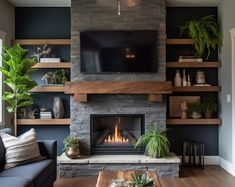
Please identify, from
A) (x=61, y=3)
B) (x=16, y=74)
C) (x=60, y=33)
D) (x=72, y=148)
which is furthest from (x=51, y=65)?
(x=72, y=148)

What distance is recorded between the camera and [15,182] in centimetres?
302

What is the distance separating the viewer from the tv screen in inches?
212

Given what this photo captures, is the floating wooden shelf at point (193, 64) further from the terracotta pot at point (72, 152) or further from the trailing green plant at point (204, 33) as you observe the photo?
the terracotta pot at point (72, 152)

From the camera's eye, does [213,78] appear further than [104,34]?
Yes

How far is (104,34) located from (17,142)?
2.43 meters

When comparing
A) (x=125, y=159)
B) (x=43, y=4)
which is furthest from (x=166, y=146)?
(x=43, y=4)

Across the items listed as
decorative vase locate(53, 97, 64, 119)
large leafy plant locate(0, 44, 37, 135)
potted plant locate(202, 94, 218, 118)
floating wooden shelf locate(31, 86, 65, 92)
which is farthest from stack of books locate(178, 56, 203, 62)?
large leafy plant locate(0, 44, 37, 135)

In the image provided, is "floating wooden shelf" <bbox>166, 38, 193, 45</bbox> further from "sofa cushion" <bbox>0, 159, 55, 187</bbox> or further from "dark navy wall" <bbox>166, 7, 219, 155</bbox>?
"sofa cushion" <bbox>0, 159, 55, 187</bbox>

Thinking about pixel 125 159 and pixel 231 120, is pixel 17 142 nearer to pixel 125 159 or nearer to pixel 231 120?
pixel 125 159

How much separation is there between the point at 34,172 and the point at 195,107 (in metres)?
3.30

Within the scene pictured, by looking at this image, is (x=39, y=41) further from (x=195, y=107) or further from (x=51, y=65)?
(x=195, y=107)

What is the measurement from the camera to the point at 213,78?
5.94 metres

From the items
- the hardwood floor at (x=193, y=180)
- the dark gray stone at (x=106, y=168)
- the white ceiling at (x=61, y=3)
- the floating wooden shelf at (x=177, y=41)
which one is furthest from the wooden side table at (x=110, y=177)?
the white ceiling at (x=61, y=3)

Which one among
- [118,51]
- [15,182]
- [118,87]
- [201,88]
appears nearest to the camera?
[15,182]
